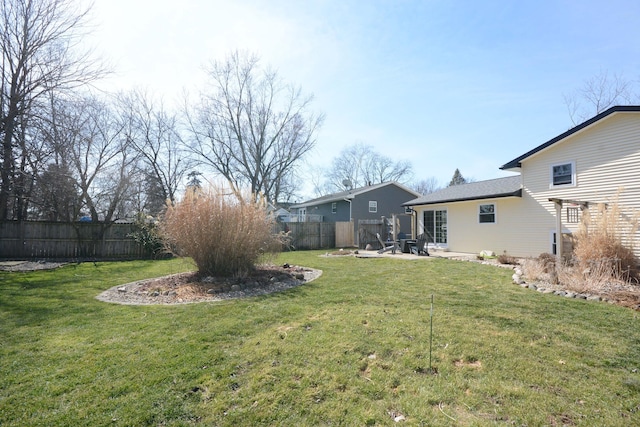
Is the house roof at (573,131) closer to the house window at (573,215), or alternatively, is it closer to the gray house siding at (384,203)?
the house window at (573,215)

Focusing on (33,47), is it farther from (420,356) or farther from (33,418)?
(420,356)

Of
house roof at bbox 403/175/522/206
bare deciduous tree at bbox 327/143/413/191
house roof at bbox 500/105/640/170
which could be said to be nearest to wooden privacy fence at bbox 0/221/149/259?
house roof at bbox 403/175/522/206

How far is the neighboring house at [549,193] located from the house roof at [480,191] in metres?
0.04

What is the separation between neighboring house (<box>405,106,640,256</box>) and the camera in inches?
354

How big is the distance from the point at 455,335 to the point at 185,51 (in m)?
11.5

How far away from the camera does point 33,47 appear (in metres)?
10.6

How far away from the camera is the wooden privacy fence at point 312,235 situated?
684 inches

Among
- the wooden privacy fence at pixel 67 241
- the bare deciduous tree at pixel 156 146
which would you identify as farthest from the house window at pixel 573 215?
the bare deciduous tree at pixel 156 146

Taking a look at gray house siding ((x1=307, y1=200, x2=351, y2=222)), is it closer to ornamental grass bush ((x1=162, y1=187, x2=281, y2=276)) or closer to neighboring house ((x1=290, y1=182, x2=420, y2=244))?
neighboring house ((x1=290, y1=182, x2=420, y2=244))

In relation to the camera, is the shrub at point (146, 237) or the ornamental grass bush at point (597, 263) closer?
the ornamental grass bush at point (597, 263)

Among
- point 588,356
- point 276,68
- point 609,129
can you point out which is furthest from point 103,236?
point 609,129

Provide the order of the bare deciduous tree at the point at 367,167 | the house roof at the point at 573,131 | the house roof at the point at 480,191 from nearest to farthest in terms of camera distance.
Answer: the house roof at the point at 573,131
the house roof at the point at 480,191
the bare deciduous tree at the point at 367,167

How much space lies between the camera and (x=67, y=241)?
12.4 meters

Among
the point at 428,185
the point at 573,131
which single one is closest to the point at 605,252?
the point at 573,131
